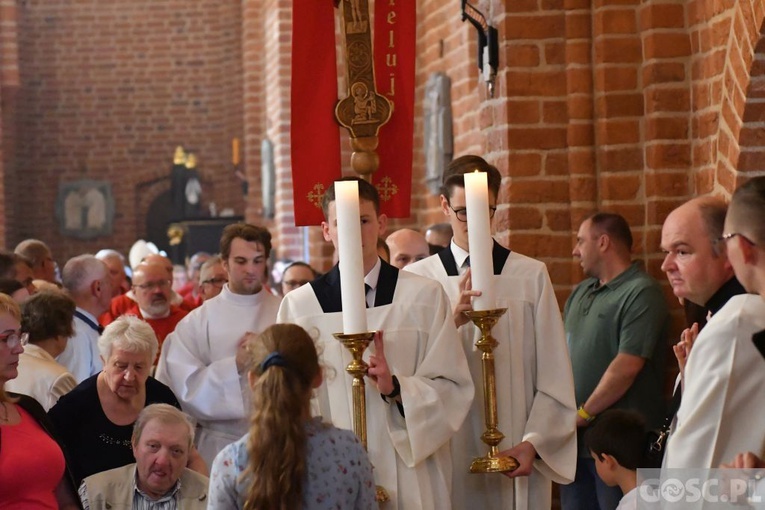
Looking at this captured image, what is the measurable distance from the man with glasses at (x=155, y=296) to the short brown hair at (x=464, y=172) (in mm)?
3069

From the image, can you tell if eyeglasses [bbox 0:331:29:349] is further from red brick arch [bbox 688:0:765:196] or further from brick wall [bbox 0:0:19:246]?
brick wall [bbox 0:0:19:246]

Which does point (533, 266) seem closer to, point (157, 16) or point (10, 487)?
point (10, 487)

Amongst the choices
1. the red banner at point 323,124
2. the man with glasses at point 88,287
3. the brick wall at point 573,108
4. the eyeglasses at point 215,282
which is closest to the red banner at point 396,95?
the red banner at point 323,124

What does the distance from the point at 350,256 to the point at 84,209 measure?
16.0 metres

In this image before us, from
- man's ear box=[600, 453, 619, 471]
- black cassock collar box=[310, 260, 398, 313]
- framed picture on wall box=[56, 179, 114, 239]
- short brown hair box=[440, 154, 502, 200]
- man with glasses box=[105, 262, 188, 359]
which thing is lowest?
man's ear box=[600, 453, 619, 471]

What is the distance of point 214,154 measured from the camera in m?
19.1

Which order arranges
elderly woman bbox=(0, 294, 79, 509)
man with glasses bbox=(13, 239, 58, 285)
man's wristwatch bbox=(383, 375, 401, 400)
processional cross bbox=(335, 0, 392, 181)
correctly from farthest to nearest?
man with glasses bbox=(13, 239, 58, 285)
processional cross bbox=(335, 0, 392, 181)
man's wristwatch bbox=(383, 375, 401, 400)
elderly woman bbox=(0, 294, 79, 509)

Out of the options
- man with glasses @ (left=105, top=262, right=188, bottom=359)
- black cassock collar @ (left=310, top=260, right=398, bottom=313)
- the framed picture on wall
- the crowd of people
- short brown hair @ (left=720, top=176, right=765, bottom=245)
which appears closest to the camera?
short brown hair @ (left=720, top=176, right=765, bottom=245)

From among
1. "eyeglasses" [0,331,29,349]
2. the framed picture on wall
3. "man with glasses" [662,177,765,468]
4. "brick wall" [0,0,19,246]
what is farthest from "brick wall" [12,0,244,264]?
"man with glasses" [662,177,765,468]

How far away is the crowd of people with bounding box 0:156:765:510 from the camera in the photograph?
2883 mm

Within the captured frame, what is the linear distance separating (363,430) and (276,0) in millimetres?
10057

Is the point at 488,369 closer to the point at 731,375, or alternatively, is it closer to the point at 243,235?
the point at 731,375

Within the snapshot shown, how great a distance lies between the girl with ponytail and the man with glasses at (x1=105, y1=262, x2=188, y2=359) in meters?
4.18

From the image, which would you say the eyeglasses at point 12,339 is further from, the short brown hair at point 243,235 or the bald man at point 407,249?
the bald man at point 407,249
